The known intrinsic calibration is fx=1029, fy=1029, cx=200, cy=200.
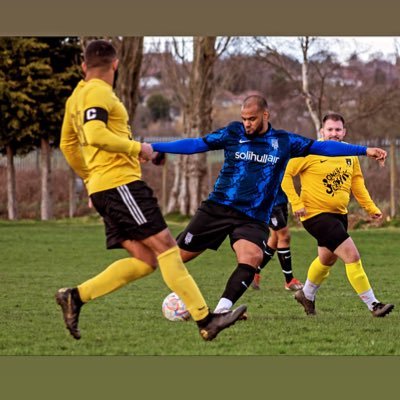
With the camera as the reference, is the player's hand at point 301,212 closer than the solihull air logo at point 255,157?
No

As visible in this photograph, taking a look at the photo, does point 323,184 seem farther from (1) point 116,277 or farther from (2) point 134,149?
(2) point 134,149

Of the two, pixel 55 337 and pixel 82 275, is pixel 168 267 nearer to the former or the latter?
pixel 55 337

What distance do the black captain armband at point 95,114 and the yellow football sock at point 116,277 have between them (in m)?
1.13

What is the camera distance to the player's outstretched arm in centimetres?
814

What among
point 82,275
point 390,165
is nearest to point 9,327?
point 82,275

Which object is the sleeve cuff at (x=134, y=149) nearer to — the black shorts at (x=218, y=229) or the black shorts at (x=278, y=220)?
the black shorts at (x=218, y=229)

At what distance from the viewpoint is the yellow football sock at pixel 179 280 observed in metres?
7.62

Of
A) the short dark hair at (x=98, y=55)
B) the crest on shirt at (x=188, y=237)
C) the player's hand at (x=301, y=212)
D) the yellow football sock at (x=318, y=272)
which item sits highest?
the short dark hair at (x=98, y=55)

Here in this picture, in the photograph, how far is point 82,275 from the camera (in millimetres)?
14922

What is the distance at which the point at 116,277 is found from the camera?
25.4 ft

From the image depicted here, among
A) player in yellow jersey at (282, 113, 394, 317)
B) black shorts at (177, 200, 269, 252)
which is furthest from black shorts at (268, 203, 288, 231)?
black shorts at (177, 200, 269, 252)

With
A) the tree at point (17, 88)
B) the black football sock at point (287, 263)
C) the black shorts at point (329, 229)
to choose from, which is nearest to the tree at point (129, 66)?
the tree at point (17, 88)

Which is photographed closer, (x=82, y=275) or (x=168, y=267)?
(x=168, y=267)

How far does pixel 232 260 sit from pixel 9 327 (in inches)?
349
